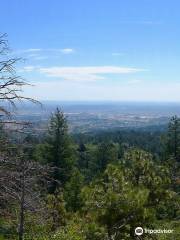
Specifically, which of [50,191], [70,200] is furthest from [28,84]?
[50,191]

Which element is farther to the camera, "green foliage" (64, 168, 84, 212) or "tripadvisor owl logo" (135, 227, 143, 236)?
"green foliage" (64, 168, 84, 212)

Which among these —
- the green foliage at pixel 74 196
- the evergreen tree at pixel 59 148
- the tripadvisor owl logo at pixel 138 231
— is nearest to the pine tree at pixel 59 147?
the evergreen tree at pixel 59 148

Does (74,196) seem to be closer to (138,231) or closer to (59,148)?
(59,148)

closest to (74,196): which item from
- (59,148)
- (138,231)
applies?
(59,148)

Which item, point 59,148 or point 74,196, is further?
point 59,148

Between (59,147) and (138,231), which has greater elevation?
(138,231)

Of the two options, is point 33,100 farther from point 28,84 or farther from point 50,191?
point 50,191

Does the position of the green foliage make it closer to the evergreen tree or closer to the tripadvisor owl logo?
the evergreen tree

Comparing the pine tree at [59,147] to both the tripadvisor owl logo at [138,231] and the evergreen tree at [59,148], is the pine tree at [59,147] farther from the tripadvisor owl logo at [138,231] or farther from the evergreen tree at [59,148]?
the tripadvisor owl logo at [138,231]

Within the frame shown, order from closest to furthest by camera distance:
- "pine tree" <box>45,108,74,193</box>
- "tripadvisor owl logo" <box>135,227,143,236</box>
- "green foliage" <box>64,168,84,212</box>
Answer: "tripadvisor owl logo" <box>135,227,143,236</box>
"green foliage" <box>64,168,84,212</box>
"pine tree" <box>45,108,74,193</box>

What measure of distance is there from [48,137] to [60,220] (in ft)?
81.4

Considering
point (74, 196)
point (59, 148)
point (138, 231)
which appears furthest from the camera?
point (59, 148)

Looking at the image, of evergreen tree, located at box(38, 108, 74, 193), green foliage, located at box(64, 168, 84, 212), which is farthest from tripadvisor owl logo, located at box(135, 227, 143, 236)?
evergreen tree, located at box(38, 108, 74, 193)

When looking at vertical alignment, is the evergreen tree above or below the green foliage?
above
